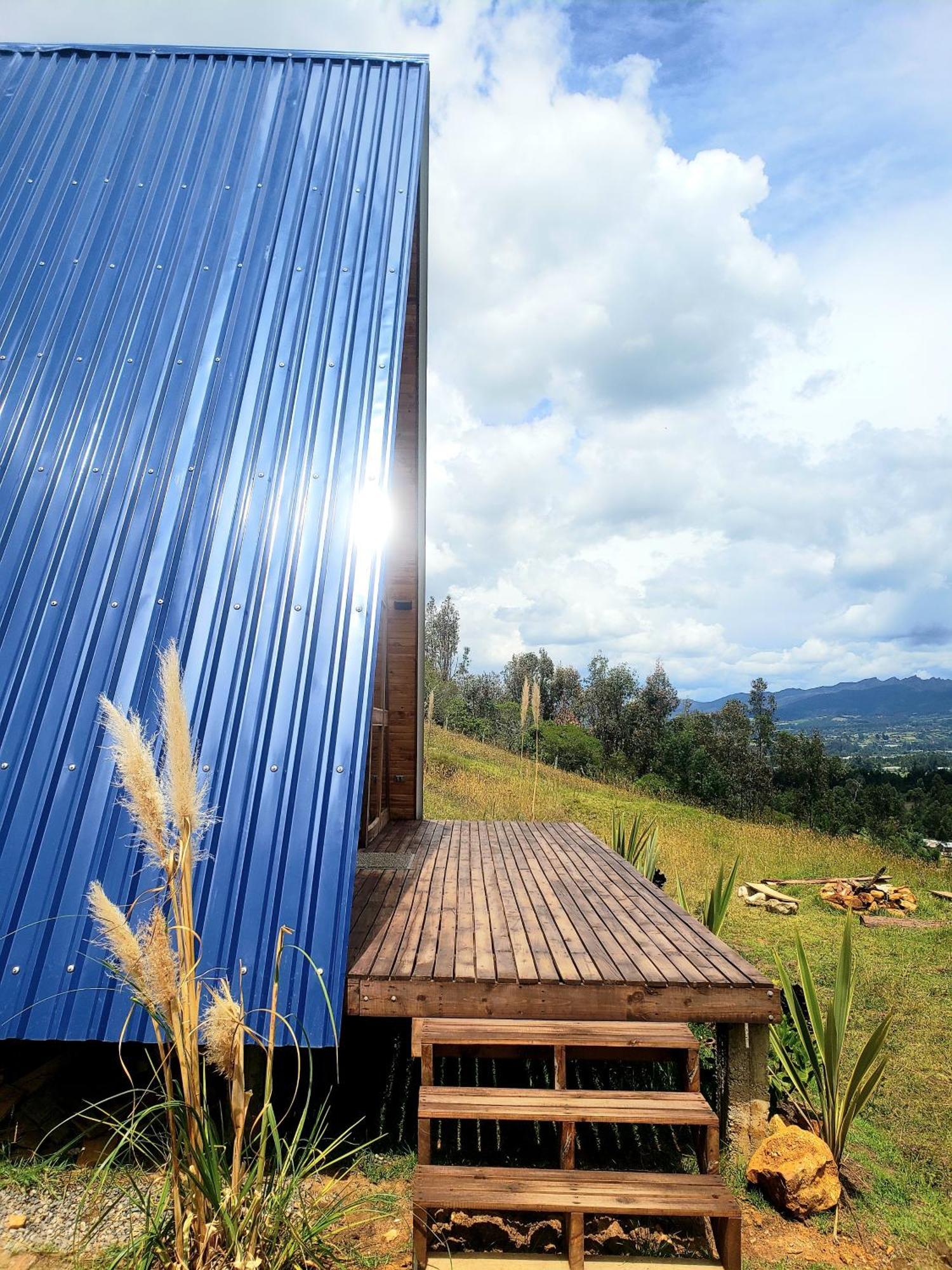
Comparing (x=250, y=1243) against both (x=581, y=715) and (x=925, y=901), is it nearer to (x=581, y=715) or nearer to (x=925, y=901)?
(x=925, y=901)

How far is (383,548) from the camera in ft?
11.0

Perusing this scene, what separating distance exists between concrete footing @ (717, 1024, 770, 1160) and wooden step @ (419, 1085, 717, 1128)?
22.3 inches

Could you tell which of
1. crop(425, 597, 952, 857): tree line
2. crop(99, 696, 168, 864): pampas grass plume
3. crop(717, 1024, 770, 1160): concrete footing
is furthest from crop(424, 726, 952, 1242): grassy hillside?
crop(425, 597, 952, 857): tree line

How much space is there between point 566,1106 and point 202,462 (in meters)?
3.39

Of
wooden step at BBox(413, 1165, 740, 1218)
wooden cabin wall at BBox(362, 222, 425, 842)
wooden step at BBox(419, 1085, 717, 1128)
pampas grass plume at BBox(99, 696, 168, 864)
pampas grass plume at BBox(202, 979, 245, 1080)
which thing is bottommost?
wooden step at BBox(413, 1165, 740, 1218)

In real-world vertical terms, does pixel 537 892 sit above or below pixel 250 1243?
above

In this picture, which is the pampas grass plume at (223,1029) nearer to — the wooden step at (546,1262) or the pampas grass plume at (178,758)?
the pampas grass plume at (178,758)

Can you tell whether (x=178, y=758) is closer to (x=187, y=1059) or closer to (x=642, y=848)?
(x=187, y=1059)

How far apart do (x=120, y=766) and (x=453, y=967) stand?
195 cm

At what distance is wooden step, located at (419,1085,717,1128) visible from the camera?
2367mm

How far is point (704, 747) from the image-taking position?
117ft

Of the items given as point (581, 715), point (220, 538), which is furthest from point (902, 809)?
point (220, 538)

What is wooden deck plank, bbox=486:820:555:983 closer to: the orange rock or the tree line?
the orange rock

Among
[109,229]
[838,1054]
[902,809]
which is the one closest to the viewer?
[838,1054]
